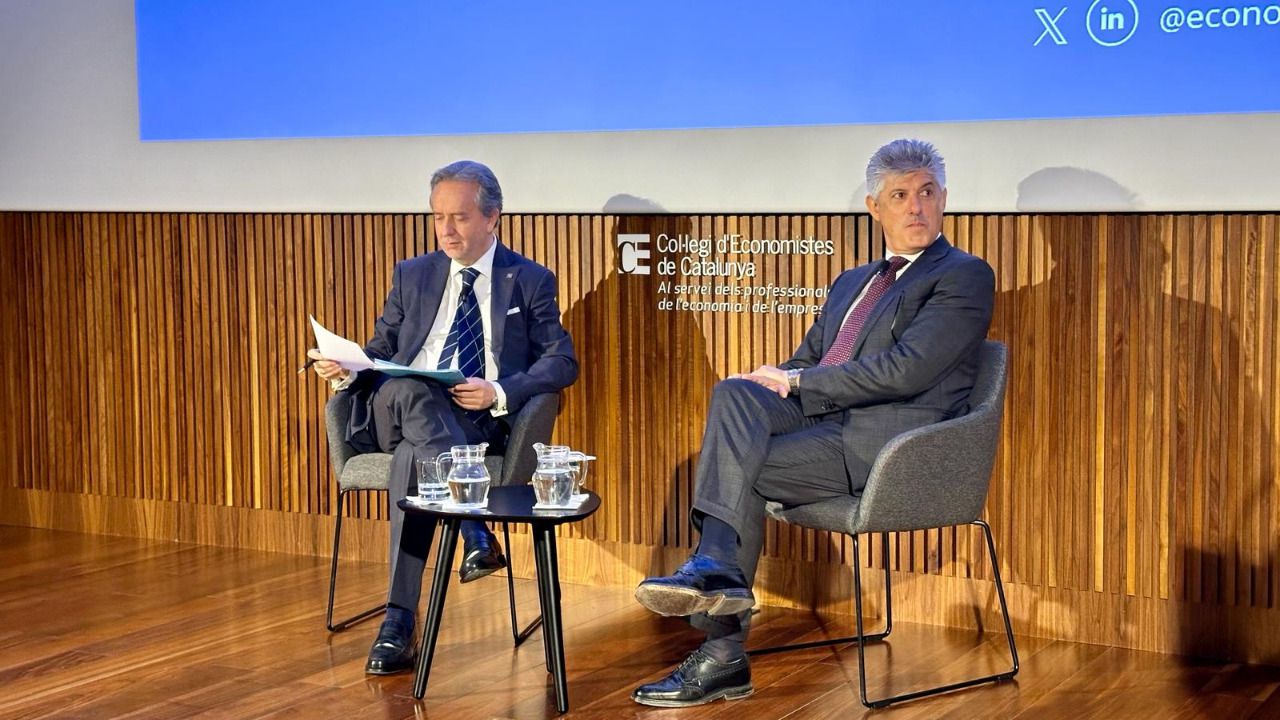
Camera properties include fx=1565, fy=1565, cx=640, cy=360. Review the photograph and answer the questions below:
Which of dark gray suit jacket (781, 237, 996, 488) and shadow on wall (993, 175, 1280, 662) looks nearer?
dark gray suit jacket (781, 237, 996, 488)

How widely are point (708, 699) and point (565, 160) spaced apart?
202 centimetres

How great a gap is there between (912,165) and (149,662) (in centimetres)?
255

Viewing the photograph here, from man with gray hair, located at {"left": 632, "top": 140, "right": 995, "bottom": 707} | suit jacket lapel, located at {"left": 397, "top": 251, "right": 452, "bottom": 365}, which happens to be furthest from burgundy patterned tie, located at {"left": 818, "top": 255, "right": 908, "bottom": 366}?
suit jacket lapel, located at {"left": 397, "top": 251, "right": 452, "bottom": 365}

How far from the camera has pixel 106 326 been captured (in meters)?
6.26

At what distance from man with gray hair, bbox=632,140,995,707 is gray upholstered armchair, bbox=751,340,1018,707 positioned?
1.9 inches

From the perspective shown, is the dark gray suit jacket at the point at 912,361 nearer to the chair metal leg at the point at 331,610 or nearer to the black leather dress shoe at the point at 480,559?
the black leather dress shoe at the point at 480,559

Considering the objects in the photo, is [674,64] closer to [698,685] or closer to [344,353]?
[344,353]

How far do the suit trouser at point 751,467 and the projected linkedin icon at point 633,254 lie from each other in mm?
1044

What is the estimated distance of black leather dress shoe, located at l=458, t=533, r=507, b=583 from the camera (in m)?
4.27

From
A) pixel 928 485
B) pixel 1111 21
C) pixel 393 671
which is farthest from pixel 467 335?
pixel 1111 21

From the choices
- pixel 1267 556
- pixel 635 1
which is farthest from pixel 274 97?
pixel 1267 556

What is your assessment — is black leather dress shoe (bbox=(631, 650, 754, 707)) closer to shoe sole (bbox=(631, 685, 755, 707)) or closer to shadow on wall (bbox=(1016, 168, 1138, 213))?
shoe sole (bbox=(631, 685, 755, 707))

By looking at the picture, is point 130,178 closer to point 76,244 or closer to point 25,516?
point 76,244

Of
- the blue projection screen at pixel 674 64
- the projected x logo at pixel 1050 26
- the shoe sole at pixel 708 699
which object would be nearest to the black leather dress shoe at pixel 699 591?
the shoe sole at pixel 708 699
